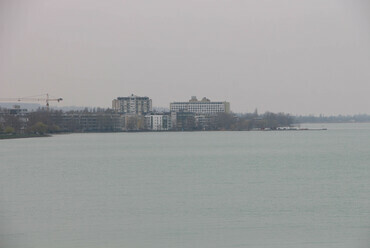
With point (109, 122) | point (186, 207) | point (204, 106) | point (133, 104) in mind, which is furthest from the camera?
point (204, 106)

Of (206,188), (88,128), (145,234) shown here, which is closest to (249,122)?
(88,128)

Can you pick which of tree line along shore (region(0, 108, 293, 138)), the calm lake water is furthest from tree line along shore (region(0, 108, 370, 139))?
the calm lake water

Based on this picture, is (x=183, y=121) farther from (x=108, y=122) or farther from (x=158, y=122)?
(x=108, y=122)

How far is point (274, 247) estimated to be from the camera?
8312mm

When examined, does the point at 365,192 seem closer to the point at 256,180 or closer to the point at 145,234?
the point at 256,180

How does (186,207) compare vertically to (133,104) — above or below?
below

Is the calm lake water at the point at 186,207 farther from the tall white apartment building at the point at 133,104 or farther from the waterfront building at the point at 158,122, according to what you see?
the tall white apartment building at the point at 133,104

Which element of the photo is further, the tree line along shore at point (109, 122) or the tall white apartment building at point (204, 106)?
the tall white apartment building at point (204, 106)

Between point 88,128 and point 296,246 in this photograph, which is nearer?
point 296,246

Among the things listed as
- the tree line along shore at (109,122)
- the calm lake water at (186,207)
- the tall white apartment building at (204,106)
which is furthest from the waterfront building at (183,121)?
the calm lake water at (186,207)

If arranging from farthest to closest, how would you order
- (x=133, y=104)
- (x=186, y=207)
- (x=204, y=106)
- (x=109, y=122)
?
1. (x=204, y=106)
2. (x=133, y=104)
3. (x=109, y=122)
4. (x=186, y=207)

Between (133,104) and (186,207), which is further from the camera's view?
(133,104)

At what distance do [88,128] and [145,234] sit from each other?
62930mm

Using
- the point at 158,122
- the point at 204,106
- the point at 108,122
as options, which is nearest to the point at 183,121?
the point at 158,122
